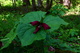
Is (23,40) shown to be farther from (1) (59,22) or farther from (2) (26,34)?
(1) (59,22)

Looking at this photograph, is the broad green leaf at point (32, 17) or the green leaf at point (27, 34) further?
the broad green leaf at point (32, 17)

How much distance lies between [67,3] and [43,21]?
1233 centimetres

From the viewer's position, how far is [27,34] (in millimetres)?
2104

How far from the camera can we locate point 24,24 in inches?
85.7

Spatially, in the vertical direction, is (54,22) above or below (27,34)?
above

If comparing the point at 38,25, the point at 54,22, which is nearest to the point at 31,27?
the point at 38,25

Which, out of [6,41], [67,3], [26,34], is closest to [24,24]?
[26,34]

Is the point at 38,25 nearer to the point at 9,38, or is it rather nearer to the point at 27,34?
the point at 27,34

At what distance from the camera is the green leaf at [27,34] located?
2.02 m

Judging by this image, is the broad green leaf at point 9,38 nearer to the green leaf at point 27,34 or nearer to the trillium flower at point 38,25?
the green leaf at point 27,34

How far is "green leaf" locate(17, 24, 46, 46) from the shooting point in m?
2.02

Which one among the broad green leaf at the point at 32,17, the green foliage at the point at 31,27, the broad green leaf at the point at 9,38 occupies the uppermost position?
the broad green leaf at the point at 32,17

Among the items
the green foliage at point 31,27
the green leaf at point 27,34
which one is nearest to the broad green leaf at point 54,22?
the green foliage at point 31,27

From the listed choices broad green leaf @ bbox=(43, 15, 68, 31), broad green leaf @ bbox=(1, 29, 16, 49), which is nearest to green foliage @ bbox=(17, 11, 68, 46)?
broad green leaf @ bbox=(43, 15, 68, 31)
